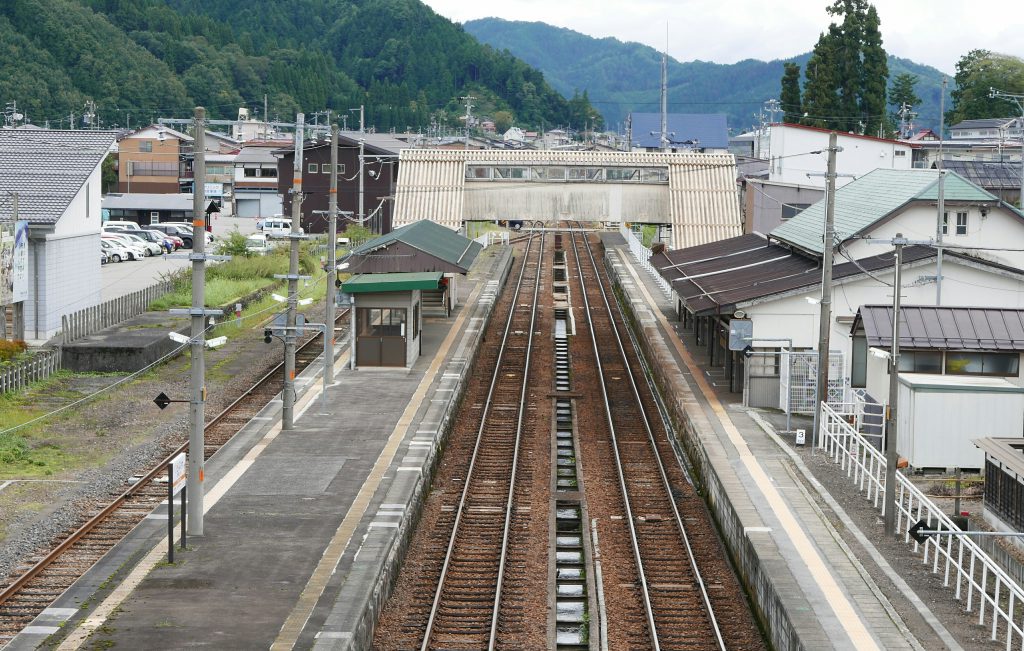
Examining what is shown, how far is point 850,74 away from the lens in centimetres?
7925

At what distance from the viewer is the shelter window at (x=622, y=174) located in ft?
150

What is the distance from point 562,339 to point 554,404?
34.1 ft

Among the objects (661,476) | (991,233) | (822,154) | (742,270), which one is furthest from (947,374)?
(822,154)

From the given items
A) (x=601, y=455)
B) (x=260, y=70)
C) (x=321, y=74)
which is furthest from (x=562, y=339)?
(x=321, y=74)

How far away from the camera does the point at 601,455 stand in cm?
2459

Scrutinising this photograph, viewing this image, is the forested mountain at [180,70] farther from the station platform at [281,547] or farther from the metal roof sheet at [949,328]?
the metal roof sheet at [949,328]

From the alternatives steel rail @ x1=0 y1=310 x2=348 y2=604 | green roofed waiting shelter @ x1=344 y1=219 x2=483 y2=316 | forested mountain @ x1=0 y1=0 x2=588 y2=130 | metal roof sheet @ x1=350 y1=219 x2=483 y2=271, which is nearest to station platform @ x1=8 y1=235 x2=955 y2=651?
steel rail @ x1=0 y1=310 x2=348 y2=604

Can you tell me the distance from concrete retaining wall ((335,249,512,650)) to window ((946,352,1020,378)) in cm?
948

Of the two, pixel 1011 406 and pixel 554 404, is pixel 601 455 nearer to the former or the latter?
pixel 554 404

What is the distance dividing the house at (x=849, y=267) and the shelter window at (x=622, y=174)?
614 centimetres

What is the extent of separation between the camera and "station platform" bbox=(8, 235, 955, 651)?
43.6 feet

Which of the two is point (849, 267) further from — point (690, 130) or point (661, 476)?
point (690, 130)

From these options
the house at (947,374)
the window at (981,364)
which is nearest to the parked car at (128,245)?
the house at (947,374)

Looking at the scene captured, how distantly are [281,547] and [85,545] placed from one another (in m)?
2.93
